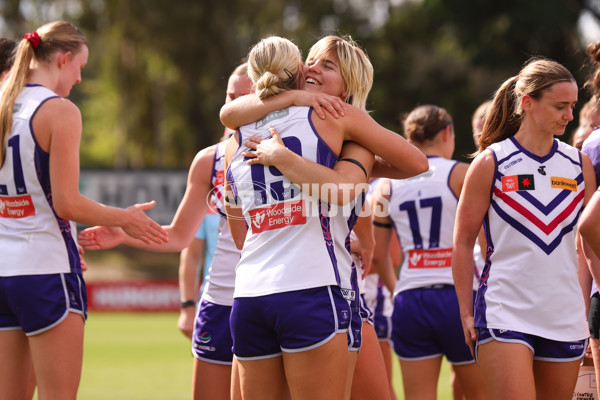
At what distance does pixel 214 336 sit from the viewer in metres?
4.48

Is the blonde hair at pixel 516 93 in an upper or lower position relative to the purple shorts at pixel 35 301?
upper

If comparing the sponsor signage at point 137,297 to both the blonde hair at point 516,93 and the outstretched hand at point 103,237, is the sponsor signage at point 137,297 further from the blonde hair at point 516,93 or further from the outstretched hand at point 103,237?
the blonde hair at point 516,93

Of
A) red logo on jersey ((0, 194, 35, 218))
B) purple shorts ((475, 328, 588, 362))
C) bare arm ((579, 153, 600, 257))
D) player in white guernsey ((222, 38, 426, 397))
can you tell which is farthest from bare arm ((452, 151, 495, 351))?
red logo on jersey ((0, 194, 35, 218))

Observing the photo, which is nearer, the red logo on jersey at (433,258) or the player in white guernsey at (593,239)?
the player in white guernsey at (593,239)

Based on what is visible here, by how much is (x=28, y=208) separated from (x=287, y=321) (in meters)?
1.47

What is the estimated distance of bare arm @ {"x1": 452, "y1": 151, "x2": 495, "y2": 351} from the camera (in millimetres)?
3955

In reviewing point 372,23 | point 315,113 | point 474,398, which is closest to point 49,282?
point 315,113

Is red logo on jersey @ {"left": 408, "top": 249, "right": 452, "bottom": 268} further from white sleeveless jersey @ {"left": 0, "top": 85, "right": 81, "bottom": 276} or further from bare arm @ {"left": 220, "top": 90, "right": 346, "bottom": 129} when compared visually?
white sleeveless jersey @ {"left": 0, "top": 85, "right": 81, "bottom": 276}

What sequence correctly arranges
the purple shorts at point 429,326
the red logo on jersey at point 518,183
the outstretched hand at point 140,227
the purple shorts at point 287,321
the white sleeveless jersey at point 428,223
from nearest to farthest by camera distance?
1. the purple shorts at point 287,321
2. the red logo on jersey at point 518,183
3. the outstretched hand at point 140,227
4. the purple shorts at point 429,326
5. the white sleeveless jersey at point 428,223

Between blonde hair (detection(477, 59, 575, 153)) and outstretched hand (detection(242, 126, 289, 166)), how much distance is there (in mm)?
1247

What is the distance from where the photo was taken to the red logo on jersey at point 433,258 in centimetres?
555

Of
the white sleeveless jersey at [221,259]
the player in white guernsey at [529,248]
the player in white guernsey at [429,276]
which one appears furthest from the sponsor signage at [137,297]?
the player in white guernsey at [529,248]

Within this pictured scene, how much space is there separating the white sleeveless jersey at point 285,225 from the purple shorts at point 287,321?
0.13ft

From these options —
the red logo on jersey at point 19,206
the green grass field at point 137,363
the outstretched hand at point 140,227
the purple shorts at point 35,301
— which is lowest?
the green grass field at point 137,363
